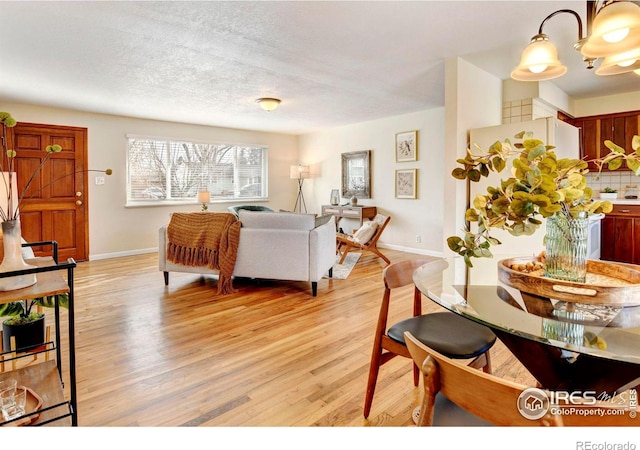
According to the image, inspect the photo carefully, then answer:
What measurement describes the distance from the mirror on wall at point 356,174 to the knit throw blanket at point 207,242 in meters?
3.21

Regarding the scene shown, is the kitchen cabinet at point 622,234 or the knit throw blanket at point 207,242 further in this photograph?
the kitchen cabinet at point 622,234

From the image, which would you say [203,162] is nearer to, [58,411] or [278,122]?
[278,122]

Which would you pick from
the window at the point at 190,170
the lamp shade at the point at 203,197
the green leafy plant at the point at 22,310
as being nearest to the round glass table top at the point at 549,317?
the green leafy plant at the point at 22,310

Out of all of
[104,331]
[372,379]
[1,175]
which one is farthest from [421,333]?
[104,331]

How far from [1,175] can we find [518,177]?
2.06 metres

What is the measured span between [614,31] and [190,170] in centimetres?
620

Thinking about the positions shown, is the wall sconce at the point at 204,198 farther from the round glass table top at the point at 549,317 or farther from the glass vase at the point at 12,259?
the round glass table top at the point at 549,317

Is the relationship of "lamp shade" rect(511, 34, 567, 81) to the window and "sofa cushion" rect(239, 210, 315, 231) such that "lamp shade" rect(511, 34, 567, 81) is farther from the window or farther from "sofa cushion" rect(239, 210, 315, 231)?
the window

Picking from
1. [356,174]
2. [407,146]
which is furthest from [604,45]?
[356,174]

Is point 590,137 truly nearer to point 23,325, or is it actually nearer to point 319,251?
point 319,251

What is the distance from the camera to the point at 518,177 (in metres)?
1.31

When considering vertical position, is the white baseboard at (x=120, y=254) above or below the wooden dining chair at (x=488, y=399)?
below

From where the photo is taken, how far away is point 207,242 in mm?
3750

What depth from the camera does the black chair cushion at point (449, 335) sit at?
1.38 meters
